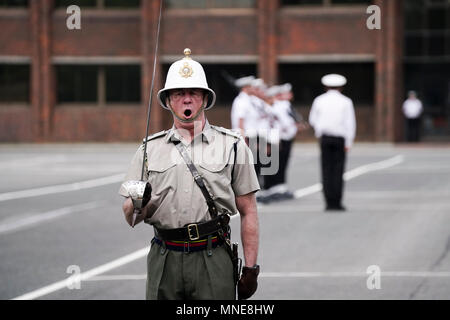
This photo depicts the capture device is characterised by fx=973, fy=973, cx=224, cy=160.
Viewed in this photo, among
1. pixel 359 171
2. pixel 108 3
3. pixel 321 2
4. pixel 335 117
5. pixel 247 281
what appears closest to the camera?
pixel 247 281

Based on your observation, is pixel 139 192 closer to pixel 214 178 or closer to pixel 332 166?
pixel 214 178

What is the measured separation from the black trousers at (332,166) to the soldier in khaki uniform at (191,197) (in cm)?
986

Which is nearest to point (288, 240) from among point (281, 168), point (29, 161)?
point (281, 168)

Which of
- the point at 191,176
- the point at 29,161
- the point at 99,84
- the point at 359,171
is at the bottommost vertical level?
the point at 29,161

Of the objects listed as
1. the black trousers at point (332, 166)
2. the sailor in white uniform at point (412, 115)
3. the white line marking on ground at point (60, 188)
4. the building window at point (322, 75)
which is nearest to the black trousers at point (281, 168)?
the black trousers at point (332, 166)

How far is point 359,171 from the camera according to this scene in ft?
77.3

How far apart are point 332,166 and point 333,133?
516mm

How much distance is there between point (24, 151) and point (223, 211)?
105 ft

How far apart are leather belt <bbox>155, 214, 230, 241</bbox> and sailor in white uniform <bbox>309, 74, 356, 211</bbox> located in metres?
9.97

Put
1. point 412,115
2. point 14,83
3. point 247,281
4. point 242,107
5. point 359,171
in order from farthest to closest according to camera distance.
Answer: point 14,83
point 412,115
point 359,171
point 242,107
point 247,281

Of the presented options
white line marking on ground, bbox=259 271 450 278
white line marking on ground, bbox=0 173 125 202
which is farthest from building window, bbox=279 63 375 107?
white line marking on ground, bbox=259 271 450 278

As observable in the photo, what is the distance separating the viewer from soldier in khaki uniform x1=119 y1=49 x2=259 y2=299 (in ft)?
15.8

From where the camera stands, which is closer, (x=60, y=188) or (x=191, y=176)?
(x=191, y=176)

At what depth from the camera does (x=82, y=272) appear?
9.73 meters
